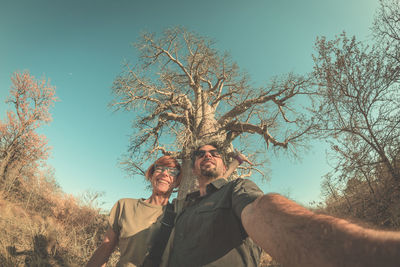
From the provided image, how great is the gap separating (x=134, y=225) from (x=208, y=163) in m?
1.08

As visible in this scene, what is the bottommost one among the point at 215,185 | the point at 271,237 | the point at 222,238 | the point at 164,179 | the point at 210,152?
the point at 222,238

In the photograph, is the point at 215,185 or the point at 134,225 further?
the point at 134,225

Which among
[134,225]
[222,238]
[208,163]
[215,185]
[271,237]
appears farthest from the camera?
[208,163]

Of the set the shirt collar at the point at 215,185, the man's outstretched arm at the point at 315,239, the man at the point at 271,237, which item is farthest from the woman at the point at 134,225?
the man's outstretched arm at the point at 315,239

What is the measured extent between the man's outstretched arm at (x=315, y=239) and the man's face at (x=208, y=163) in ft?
4.83

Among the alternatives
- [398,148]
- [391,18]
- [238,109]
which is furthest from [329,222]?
[238,109]

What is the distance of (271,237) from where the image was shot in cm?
72

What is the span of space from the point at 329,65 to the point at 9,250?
8864mm

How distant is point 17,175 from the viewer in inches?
380

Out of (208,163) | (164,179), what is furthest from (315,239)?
(164,179)

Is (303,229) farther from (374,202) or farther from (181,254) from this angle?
(374,202)

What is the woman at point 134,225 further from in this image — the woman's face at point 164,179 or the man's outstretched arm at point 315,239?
the man's outstretched arm at point 315,239

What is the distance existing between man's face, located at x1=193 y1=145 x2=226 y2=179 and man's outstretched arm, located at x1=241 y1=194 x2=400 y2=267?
1472mm

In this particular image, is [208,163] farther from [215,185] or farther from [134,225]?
[134,225]
